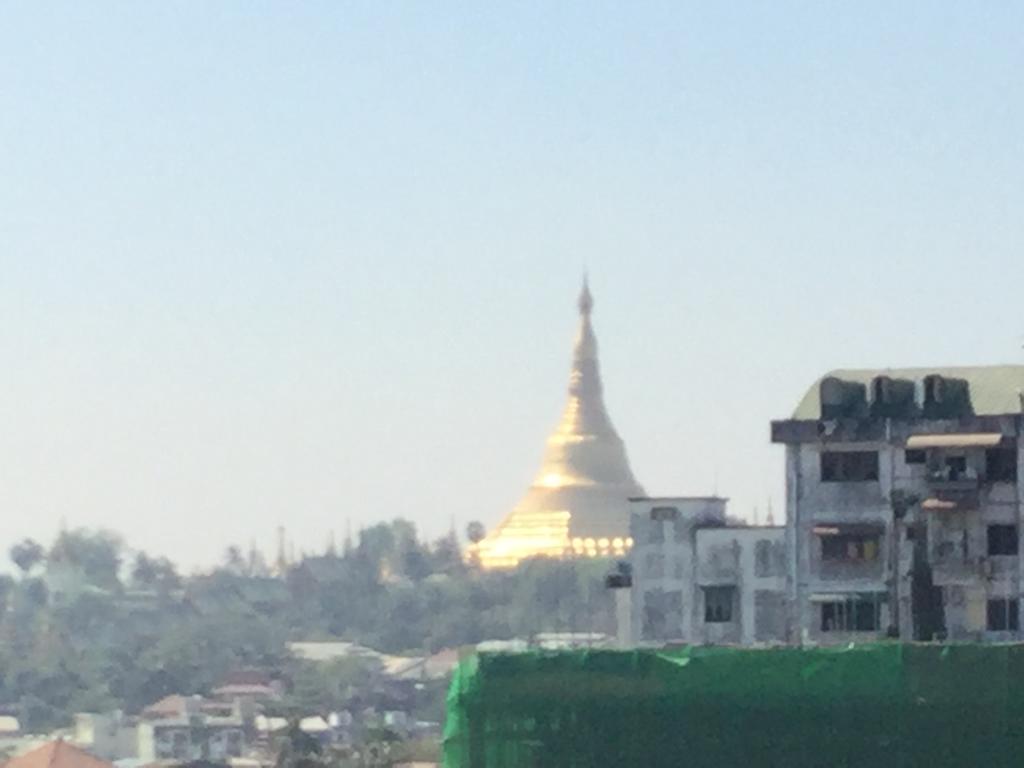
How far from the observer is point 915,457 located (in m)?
54.0

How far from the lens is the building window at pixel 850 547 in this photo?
54031 millimetres

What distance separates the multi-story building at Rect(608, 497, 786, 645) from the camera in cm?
5656

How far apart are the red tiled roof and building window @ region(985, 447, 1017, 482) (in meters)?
61.7

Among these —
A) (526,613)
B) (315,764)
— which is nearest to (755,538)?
(315,764)

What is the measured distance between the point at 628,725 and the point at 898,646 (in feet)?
7.90

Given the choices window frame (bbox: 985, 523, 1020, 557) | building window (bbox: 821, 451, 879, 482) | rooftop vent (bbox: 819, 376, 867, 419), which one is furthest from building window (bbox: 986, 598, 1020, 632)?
rooftop vent (bbox: 819, 376, 867, 419)

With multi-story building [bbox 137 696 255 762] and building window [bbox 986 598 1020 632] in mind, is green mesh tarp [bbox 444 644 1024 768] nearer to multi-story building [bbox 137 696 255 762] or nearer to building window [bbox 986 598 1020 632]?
building window [bbox 986 598 1020 632]

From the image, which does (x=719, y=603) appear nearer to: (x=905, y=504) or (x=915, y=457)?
(x=915, y=457)

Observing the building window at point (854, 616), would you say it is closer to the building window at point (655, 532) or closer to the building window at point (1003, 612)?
the building window at point (1003, 612)

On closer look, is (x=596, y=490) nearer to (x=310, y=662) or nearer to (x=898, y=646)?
(x=310, y=662)

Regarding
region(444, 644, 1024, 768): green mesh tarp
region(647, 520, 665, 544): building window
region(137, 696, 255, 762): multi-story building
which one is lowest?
region(444, 644, 1024, 768): green mesh tarp

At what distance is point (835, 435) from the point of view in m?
54.5

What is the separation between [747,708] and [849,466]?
20.2 meters

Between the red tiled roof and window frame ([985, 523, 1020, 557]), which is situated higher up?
the red tiled roof
